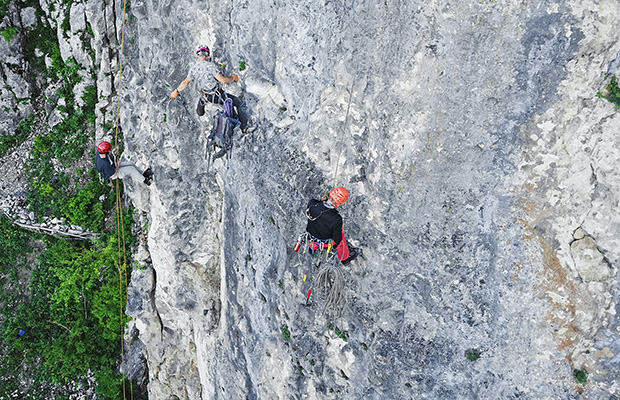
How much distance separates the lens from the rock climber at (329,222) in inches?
201

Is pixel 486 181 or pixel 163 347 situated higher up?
pixel 486 181

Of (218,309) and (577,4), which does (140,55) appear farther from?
(577,4)

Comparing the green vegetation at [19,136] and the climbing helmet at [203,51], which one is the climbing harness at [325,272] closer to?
the climbing helmet at [203,51]

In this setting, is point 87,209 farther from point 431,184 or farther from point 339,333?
point 431,184

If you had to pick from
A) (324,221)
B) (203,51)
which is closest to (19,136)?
(203,51)

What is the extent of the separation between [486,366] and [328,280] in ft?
8.07

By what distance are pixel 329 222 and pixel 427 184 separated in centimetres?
139

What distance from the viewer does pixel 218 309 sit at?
9.58 metres

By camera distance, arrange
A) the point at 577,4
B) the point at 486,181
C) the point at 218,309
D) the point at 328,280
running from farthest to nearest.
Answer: the point at 218,309 < the point at 328,280 < the point at 486,181 < the point at 577,4

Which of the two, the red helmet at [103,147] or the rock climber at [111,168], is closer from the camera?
the red helmet at [103,147]

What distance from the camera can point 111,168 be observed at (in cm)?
870

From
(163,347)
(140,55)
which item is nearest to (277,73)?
(140,55)

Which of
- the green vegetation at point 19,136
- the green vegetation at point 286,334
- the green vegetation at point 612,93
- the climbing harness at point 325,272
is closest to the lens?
the green vegetation at point 612,93

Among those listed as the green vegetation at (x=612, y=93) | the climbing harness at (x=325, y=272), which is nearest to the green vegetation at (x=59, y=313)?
the climbing harness at (x=325, y=272)
